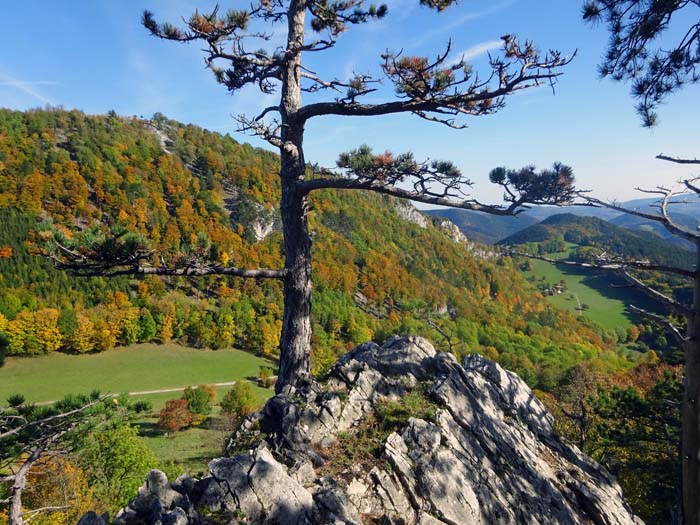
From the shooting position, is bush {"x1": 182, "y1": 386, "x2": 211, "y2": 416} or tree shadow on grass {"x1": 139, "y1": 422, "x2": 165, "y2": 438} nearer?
tree shadow on grass {"x1": 139, "y1": 422, "x2": 165, "y2": 438}

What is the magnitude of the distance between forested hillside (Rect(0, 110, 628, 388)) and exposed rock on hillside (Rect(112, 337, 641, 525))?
44050 mm

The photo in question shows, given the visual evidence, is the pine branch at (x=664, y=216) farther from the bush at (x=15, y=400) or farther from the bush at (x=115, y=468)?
the bush at (x=115, y=468)

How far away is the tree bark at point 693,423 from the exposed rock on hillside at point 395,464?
0.95 metres

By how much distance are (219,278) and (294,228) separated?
77.6 m

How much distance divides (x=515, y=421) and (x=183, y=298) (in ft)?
253

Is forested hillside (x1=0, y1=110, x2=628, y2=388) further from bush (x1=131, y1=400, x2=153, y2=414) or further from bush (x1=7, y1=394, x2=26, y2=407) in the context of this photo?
bush (x1=7, y1=394, x2=26, y2=407)

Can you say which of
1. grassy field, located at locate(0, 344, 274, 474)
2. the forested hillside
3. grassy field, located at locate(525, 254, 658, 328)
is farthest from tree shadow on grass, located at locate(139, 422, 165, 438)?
grassy field, located at locate(525, 254, 658, 328)

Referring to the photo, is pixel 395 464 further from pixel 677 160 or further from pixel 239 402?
pixel 239 402

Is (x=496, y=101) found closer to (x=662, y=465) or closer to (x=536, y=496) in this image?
(x=536, y=496)

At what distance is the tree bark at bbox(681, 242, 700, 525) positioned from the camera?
5156mm

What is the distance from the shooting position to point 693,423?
5.17 meters

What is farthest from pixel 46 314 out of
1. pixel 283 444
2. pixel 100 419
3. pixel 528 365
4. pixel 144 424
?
pixel 528 365

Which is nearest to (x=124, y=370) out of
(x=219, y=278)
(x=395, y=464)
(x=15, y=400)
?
(x=219, y=278)

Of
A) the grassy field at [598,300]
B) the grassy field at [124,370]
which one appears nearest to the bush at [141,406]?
the grassy field at [124,370]
